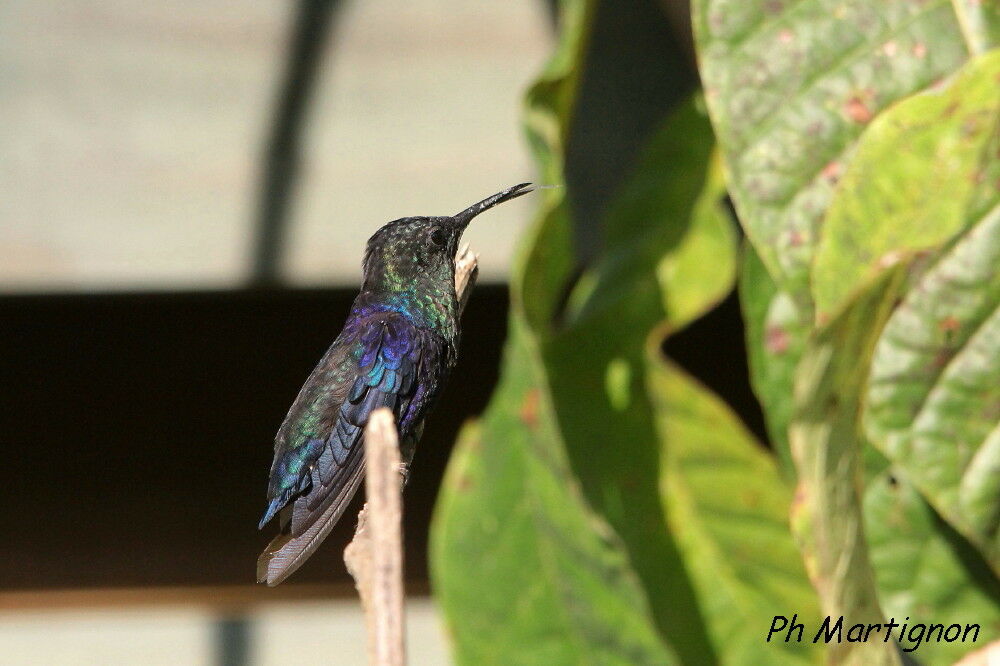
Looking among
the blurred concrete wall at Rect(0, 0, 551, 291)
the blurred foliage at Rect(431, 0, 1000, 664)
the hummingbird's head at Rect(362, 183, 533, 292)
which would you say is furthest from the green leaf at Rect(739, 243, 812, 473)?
the blurred concrete wall at Rect(0, 0, 551, 291)

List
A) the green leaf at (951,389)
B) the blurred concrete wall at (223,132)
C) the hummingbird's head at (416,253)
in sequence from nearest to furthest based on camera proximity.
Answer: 1. the green leaf at (951,389)
2. the hummingbird's head at (416,253)
3. the blurred concrete wall at (223,132)

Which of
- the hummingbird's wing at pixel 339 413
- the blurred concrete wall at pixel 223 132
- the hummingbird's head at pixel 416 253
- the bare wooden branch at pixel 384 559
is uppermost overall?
the blurred concrete wall at pixel 223 132

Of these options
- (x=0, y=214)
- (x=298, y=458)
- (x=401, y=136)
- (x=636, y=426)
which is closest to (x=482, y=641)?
(x=298, y=458)

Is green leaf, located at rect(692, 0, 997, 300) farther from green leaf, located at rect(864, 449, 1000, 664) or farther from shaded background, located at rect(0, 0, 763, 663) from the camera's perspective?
shaded background, located at rect(0, 0, 763, 663)

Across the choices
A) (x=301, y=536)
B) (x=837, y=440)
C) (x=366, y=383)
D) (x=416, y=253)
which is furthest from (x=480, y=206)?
(x=837, y=440)

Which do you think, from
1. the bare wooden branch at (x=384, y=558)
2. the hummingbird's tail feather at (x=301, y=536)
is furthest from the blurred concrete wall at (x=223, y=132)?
the bare wooden branch at (x=384, y=558)

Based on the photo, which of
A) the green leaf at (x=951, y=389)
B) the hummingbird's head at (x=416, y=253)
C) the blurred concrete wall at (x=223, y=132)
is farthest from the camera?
the blurred concrete wall at (x=223, y=132)

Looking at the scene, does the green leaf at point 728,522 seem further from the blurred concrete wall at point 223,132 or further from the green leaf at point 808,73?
the blurred concrete wall at point 223,132
